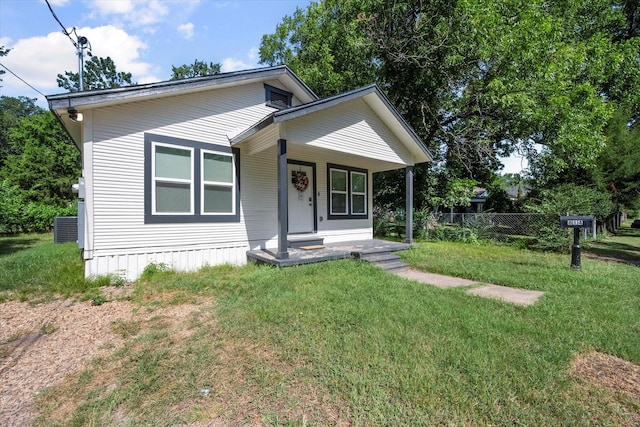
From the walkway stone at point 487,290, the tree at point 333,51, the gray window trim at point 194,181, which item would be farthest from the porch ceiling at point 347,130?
the tree at point 333,51

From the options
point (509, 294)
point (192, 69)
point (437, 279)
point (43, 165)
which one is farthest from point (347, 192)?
point (192, 69)

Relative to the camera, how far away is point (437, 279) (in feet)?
19.5

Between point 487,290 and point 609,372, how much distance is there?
2547 millimetres

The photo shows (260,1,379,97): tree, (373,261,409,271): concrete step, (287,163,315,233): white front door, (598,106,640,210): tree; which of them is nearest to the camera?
(373,261,409,271): concrete step

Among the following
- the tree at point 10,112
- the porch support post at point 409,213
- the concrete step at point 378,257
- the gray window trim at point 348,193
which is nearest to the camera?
the concrete step at point 378,257

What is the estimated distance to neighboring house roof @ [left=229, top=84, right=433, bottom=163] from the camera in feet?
19.3

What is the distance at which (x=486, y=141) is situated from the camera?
41.3 ft

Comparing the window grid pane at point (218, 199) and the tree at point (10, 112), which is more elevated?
the tree at point (10, 112)

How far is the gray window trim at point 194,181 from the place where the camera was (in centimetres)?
593

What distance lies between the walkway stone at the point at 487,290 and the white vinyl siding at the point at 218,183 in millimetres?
4361

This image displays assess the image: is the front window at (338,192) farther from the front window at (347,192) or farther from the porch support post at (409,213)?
the porch support post at (409,213)

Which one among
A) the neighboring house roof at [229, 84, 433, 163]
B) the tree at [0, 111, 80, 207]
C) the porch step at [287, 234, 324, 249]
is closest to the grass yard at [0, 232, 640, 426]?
the porch step at [287, 234, 324, 249]

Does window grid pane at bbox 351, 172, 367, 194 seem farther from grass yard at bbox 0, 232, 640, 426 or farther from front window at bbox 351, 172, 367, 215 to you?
grass yard at bbox 0, 232, 640, 426

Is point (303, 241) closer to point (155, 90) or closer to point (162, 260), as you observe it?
point (162, 260)
